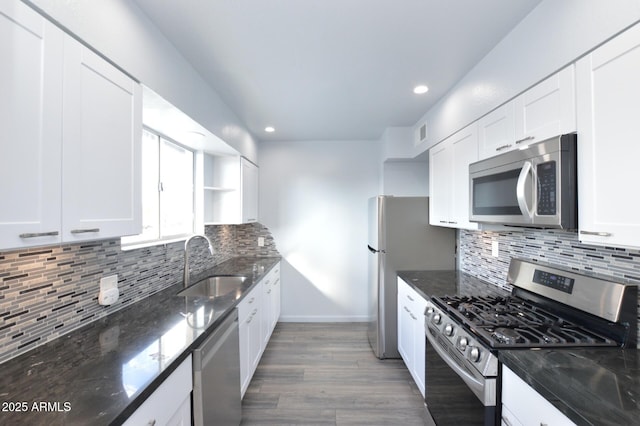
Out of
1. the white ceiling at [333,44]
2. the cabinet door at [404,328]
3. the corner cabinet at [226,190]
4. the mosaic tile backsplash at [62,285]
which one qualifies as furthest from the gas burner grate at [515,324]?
the corner cabinet at [226,190]

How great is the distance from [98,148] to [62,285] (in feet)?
2.28

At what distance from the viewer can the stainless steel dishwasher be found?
1.28 metres

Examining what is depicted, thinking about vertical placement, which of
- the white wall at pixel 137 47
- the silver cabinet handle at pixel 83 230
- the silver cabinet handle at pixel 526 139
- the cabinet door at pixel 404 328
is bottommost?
the cabinet door at pixel 404 328

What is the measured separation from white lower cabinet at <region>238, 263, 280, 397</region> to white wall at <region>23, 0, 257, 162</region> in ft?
4.66

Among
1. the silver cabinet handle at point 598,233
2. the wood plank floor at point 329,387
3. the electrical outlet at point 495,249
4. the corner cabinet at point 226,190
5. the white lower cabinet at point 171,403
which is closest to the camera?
the white lower cabinet at point 171,403

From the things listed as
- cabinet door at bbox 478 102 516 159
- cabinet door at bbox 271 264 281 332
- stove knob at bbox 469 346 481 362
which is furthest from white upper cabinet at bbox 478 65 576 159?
cabinet door at bbox 271 264 281 332

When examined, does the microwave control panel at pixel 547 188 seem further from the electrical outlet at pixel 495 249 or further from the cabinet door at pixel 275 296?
the cabinet door at pixel 275 296

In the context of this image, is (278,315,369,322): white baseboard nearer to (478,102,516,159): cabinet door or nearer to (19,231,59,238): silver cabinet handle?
(478,102,516,159): cabinet door

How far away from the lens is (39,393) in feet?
2.76

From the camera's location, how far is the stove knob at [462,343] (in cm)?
136

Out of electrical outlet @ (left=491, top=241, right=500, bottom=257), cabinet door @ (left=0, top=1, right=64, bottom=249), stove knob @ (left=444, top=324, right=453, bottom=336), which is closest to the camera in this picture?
cabinet door @ (left=0, top=1, right=64, bottom=249)

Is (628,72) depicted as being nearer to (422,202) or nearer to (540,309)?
(540,309)

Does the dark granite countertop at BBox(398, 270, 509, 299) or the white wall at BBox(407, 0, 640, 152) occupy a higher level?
the white wall at BBox(407, 0, 640, 152)

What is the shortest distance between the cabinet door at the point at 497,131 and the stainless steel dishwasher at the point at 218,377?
1.92m
